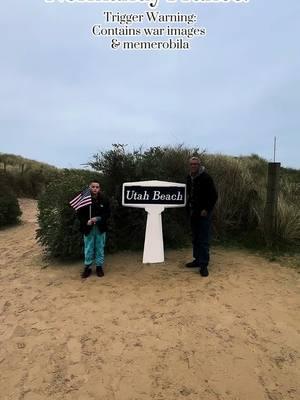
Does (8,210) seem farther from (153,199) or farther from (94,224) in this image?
(153,199)

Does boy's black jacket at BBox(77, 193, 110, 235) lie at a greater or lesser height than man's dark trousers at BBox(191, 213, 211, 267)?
greater

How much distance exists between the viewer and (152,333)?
16.6ft

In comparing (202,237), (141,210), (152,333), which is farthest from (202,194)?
(152,333)

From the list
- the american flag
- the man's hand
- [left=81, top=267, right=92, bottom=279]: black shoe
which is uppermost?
the american flag

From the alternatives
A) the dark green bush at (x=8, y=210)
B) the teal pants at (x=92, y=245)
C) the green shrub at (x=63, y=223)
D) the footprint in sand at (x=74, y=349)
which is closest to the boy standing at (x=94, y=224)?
the teal pants at (x=92, y=245)

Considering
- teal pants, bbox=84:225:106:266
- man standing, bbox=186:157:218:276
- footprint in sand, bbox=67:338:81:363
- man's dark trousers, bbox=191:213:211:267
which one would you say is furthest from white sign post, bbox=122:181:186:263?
footprint in sand, bbox=67:338:81:363

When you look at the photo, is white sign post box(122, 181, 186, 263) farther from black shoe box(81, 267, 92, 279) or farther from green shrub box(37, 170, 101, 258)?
green shrub box(37, 170, 101, 258)

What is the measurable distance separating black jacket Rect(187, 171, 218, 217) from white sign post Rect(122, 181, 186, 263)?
0.45 meters

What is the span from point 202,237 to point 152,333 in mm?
2215

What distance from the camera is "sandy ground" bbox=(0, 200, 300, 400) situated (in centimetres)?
417

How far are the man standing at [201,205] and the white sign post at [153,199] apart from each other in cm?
35

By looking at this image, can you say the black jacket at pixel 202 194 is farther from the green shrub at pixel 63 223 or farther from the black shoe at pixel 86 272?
the green shrub at pixel 63 223

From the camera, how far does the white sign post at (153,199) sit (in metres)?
7.36

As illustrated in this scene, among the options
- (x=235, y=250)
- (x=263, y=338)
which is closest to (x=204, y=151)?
(x=235, y=250)
